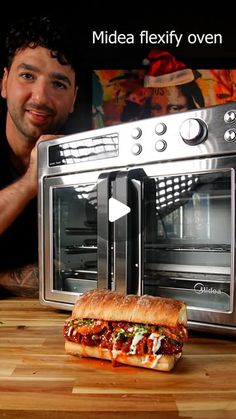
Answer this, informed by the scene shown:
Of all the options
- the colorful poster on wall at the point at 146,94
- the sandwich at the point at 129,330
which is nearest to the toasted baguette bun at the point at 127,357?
the sandwich at the point at 129,330

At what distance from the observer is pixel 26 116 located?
1.98 meters

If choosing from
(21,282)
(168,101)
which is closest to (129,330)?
(21,282)

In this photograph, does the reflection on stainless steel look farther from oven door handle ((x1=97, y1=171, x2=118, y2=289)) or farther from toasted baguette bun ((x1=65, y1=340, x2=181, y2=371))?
toasted baguette bun ((x1=65, y1=340, x2=181, y2=371))

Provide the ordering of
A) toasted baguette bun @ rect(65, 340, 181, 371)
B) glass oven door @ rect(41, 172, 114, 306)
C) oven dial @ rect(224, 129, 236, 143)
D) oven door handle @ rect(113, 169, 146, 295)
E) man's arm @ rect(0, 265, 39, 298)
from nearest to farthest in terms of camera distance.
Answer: toasted baguette bun @ rect(65, 340, 181, 371)
oven dial @ rect(224, 129, 236, 143)
oven door handle @ rect(113, 169, 146, 295)
glass oven door @ rect(41, 172, 114, 306)
man's arm @ rect(0, 265, 39, 298)

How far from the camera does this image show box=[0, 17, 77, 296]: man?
6.40ft

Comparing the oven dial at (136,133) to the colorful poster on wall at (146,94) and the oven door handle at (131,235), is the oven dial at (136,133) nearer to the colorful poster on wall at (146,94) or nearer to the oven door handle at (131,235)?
the oven door handle at (131,235)

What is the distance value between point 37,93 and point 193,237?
1089 millimetres

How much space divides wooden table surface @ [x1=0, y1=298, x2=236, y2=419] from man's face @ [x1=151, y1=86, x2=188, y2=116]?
1.09 metres

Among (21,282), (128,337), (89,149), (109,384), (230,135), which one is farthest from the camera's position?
(21,282)

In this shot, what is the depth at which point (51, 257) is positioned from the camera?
1491 millimetres

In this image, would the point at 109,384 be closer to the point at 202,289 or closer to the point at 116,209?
the point at 202,289

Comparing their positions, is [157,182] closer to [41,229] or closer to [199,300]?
[199,300]

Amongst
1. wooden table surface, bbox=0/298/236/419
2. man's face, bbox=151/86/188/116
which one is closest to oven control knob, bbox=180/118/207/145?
wooden table surface, bbox=0/298/236/419

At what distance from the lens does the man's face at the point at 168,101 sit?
6.37 feet
